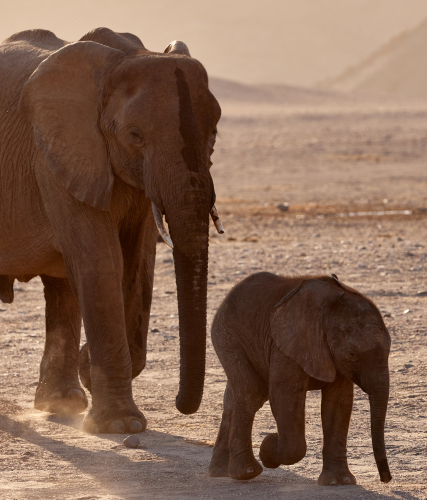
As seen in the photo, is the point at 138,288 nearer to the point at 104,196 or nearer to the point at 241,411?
the point at 104,196

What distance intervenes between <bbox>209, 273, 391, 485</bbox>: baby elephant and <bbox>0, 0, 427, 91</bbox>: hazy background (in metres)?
138

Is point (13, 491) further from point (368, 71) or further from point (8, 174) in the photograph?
point (368, 71)

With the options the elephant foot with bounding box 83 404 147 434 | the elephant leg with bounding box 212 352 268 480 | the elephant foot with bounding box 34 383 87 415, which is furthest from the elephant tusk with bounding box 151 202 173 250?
the elephant foot with bounding box 34 383 87 415

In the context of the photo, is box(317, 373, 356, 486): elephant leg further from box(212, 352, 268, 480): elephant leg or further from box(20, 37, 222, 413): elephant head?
box(20, 37, 222, 413): elephant head

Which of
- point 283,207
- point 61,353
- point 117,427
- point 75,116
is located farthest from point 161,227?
point 283,207

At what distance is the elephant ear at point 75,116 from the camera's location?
21.4 feet

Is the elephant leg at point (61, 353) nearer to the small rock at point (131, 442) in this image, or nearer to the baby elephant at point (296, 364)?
the small rock at point (131, 442)

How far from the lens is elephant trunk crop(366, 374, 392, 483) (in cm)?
488

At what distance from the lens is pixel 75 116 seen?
21.8ft

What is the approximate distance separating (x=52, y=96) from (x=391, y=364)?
10.8ft

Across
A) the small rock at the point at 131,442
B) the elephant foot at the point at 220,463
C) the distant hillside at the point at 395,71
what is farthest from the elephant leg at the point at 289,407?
the distant hillside at the point at 395,71

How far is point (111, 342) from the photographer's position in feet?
22.0

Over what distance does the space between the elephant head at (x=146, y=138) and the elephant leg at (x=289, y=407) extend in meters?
0.85

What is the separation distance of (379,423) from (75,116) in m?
2.85
